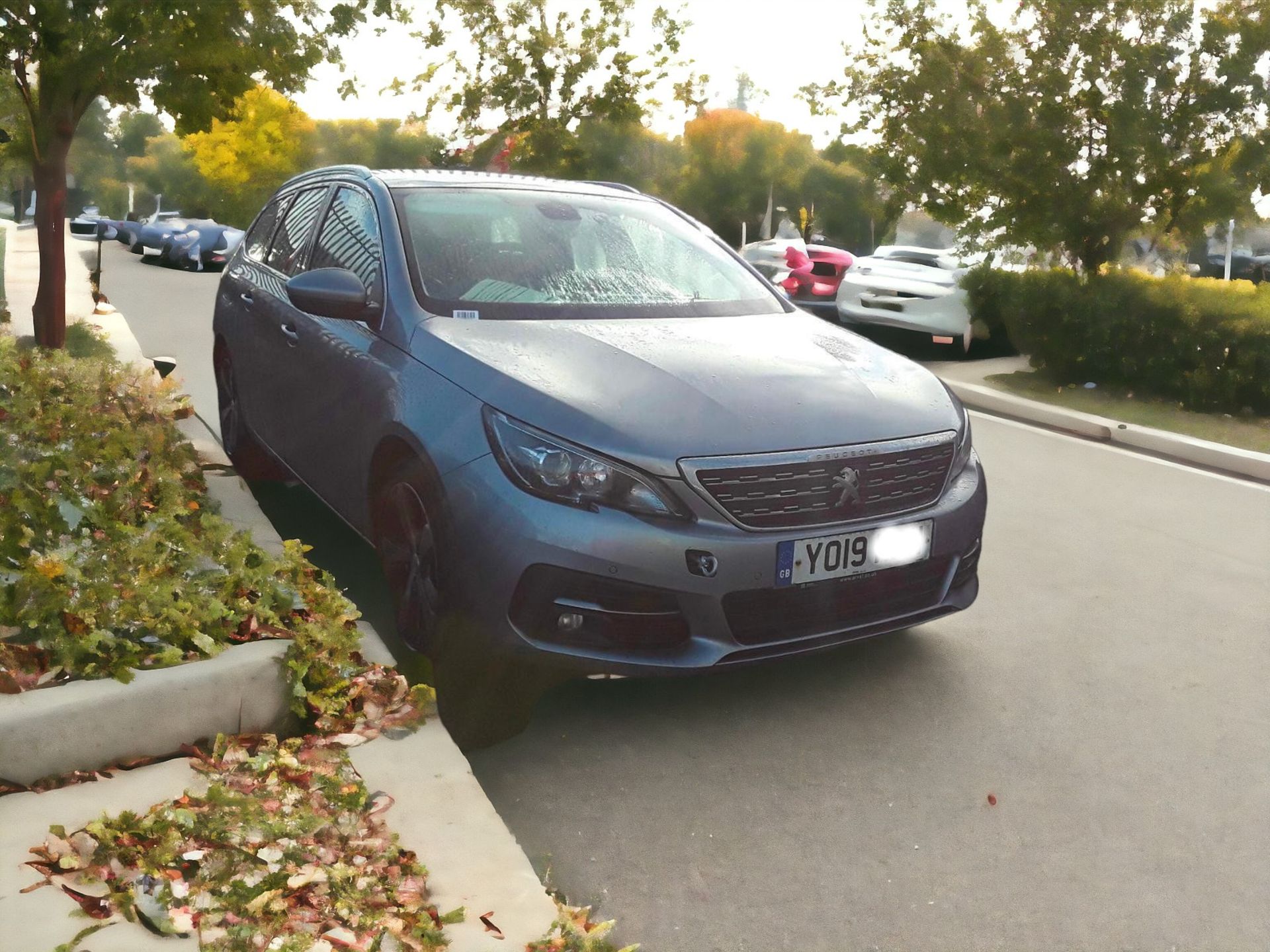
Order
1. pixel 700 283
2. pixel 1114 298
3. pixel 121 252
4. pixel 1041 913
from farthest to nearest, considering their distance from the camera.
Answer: pixel 121 252, pixel 1114 298, pixel 700 283, pixel 1041 913

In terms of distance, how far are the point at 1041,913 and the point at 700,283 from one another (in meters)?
2.88

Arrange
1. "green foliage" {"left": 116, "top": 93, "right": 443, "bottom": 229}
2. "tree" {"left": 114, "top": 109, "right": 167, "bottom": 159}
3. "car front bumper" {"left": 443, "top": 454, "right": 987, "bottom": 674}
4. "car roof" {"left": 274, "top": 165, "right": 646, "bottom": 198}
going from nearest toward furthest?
"car front bumper" {"left": 443, "top": 454, "right": 987, "bottom": 674}
"car roof" {"left": 274, "top": 165, "right": 646, "bottom": 198}
"green foliage" {"left": 116, "top": 93, "right": 443, "bottom": 229}
"tree" {"left": 114, "top": 109, "right": 167, "bottom": 159}

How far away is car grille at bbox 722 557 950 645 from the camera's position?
390 cm

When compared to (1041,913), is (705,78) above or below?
above

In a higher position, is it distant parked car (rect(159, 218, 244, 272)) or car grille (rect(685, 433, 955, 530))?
distant parked car (rect(159, 218, 244, 272))

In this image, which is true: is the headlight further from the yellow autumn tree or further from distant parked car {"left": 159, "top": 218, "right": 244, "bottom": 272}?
the yellow autumn tree

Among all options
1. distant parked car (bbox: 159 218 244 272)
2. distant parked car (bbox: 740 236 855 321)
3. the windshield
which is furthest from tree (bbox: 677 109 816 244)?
the windshield

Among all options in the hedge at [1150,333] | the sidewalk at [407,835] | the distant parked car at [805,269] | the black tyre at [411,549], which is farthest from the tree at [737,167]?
the sidewalk at [407,835]

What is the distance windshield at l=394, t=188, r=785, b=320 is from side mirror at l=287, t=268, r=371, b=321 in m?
0.21

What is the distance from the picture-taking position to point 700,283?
5402 mm

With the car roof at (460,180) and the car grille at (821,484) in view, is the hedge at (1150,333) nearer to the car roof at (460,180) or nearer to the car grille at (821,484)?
the car roof at (460,180)

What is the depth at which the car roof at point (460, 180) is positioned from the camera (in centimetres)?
544

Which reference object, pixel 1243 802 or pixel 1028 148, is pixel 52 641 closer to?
pixel 1243 802

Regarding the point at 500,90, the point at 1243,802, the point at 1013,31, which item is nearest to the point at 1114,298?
the point at 1013,31
